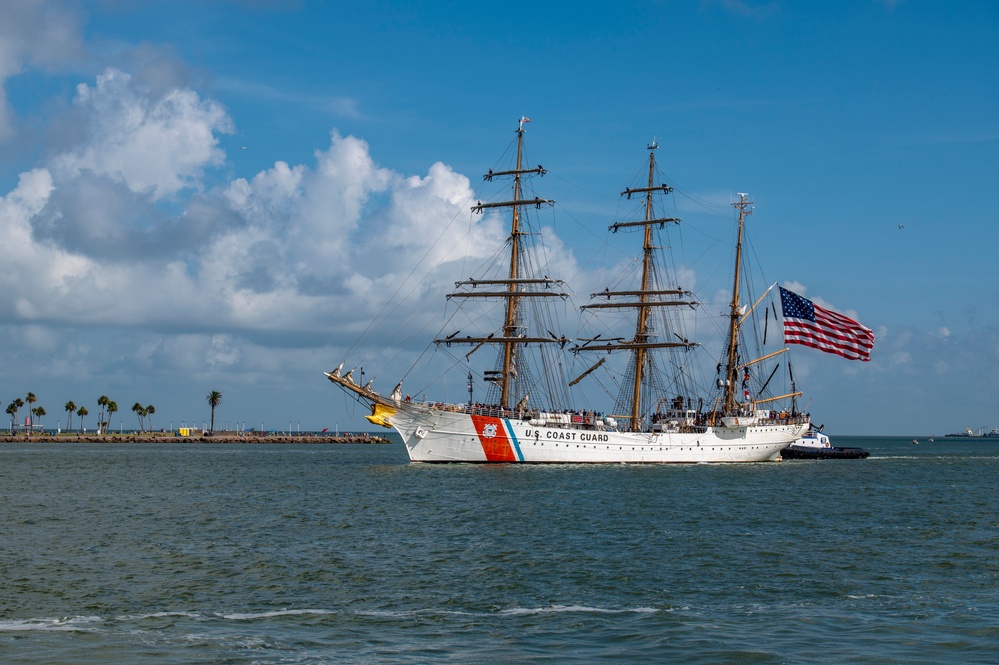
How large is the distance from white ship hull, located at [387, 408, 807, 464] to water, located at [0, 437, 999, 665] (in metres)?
22.3

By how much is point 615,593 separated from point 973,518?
2424 cm

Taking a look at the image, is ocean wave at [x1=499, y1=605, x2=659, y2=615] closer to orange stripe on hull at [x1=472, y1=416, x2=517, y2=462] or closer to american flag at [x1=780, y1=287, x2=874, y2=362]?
orange stripe on hull at [x1=472, y1=416, x2=517, y2=462]

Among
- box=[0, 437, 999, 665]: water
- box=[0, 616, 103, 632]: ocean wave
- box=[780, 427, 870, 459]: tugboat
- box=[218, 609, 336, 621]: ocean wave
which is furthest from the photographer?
box=[780, 427, 870, 459]: tugboat

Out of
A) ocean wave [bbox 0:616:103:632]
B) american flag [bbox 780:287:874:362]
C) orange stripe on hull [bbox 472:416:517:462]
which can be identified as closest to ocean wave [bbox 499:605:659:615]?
ocean wave [bbox 0:616:103:632]

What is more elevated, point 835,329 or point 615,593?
point 835,329

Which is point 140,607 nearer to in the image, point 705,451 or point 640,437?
point 640,437

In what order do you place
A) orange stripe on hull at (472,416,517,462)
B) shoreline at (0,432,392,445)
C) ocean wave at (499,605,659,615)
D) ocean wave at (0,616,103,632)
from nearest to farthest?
1. ocean wave at (0,616,103,632)
2. ocean wave at (499,605,659,615)
3. orange stripe on hull at (472,416,517,462)
4. shoreline at (0,432,392,445)

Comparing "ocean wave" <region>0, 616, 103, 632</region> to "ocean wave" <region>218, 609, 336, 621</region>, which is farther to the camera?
"ocean wave" <region>218, 609, 336, 621</region>

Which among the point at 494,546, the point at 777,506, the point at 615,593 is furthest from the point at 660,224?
the point at 615,593

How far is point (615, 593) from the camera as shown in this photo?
24.2 m

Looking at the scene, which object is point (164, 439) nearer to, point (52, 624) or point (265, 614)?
point (52, 624)

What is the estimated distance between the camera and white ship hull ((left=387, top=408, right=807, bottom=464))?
74444 millimetres

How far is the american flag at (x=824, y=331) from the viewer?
76.1 metres

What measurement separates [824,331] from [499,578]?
56455 mm
